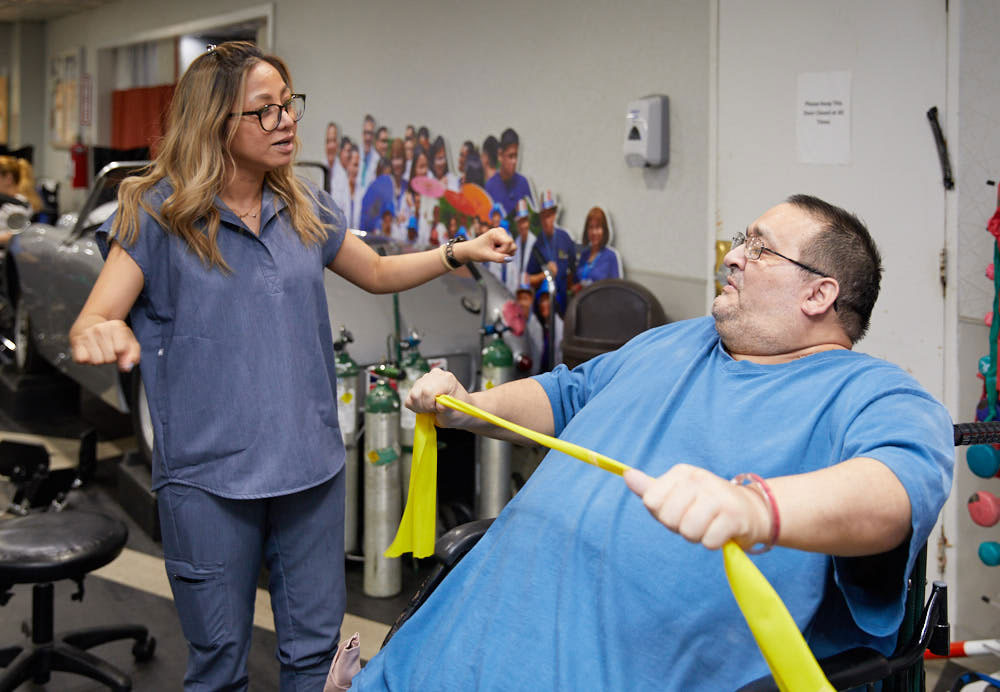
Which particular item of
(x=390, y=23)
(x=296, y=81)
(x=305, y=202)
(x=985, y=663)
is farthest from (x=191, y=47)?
(x=985, y=663)

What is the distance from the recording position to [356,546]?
3.76 m

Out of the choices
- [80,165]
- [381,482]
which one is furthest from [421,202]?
[80,165]

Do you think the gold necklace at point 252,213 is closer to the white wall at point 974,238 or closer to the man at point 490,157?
the white wall at point 974,238

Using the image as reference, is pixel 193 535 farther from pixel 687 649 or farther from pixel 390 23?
pixel 390 23

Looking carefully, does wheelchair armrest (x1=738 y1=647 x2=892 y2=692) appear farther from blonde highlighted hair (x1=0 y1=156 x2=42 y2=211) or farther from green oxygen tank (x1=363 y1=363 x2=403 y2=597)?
blonde highlighted hair (x1=0 y1=156 x2=42 y2=211)

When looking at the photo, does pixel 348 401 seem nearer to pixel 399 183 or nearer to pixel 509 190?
pixel 509 190

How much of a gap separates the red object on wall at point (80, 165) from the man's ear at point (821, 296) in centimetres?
1012

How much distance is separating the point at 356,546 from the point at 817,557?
2.59 m

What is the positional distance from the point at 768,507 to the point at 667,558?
349mm

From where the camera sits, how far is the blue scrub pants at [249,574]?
2062 mm

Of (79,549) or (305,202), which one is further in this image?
(79,549)

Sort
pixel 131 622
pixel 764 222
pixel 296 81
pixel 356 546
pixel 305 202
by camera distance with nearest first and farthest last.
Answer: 1. pixel 764 222
2. pixel 305 202
3. pixel 131 622
4. pixel 356 546
5. pixel 296 81

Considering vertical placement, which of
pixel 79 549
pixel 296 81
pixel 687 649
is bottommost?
pixel 79 549

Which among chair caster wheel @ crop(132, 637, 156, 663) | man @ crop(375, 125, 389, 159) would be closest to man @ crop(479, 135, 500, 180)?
man @ crop(375, 125, 389, 159)
